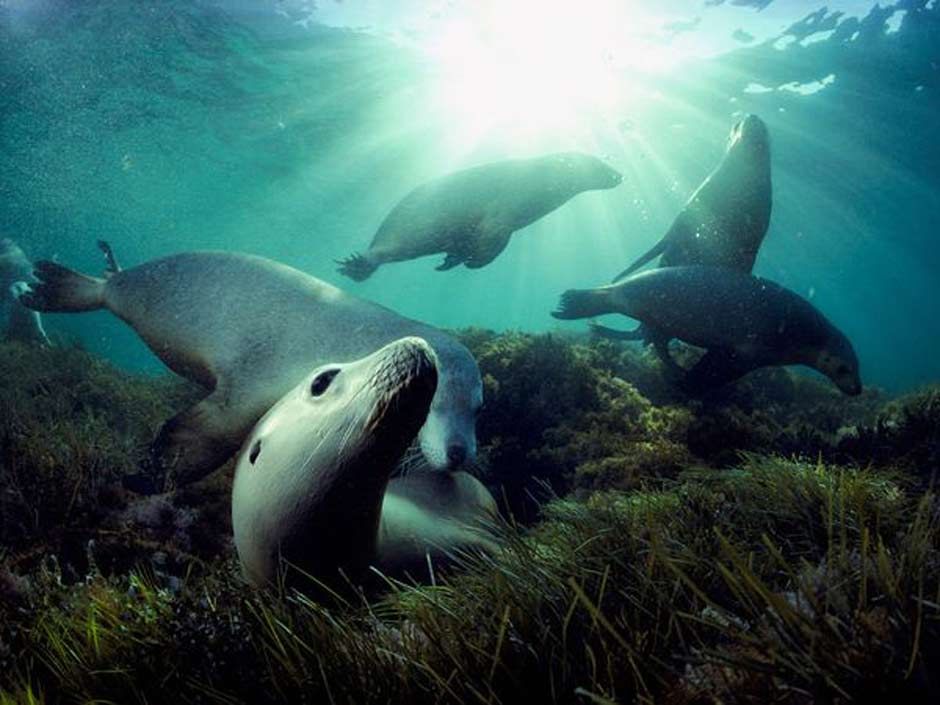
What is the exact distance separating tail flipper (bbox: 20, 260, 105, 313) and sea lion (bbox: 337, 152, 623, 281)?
3.02m

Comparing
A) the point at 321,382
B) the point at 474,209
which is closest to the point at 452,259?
the point at 474,209

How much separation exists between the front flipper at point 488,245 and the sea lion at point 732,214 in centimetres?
223

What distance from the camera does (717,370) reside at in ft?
22.5

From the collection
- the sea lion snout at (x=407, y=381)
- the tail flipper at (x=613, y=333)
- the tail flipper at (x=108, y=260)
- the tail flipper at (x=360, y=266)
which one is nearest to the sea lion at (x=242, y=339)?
the tail flipper at (x=108, y=260)

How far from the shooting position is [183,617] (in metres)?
1.80

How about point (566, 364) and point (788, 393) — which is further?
point (788, 393)

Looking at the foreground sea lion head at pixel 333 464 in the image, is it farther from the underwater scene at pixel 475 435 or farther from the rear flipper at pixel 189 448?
the rear flipper at pixel 189 448

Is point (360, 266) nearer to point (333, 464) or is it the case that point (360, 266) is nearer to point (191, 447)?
point (191, 447)

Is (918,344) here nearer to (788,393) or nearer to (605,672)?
(788,393)

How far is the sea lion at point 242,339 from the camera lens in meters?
3.59

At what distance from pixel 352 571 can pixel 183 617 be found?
0.67 metres

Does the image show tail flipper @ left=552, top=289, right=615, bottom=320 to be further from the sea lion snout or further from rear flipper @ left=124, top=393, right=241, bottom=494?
the sea lion snout

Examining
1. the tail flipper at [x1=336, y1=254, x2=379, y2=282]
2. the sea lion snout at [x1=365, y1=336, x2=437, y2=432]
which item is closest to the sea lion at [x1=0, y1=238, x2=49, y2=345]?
the tail flipper at [x1=336, y1=254, x2=379, y2=282]

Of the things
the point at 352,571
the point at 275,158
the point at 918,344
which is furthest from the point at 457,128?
the point at 918,344
